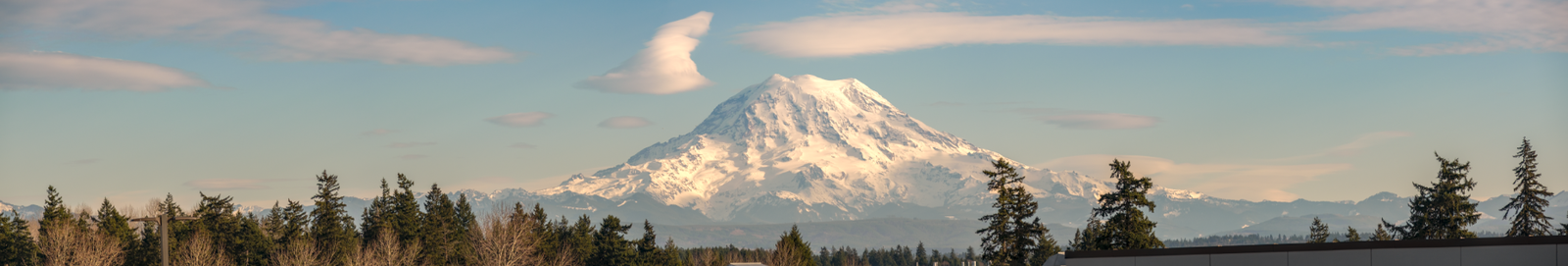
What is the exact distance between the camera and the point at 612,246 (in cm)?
11206

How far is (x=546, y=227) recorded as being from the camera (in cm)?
12231

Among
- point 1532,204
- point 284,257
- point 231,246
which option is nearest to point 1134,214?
point 1532,204

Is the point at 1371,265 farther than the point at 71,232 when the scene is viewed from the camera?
No

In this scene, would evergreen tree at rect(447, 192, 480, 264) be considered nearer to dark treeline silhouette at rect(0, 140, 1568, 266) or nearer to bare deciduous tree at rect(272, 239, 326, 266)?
dark treeline silhouette at rect(0, 140, 1568, 266)

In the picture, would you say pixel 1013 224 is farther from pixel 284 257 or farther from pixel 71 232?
pixel 71 232

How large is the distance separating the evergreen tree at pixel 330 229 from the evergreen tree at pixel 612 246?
2082 cm

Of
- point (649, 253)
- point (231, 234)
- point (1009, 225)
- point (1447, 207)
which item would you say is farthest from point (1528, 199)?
point (231, 234)

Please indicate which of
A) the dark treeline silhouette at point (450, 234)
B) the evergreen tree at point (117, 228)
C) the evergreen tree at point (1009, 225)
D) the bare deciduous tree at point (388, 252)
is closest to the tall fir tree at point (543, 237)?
the dark treeline silhouette at point (450, 234)

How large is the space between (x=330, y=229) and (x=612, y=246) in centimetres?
2350

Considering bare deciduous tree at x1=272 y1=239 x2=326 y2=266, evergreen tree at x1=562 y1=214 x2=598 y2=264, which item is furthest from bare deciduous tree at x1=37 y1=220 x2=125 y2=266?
evergreen tree at x1=562 y1=214 x2=598 y2=264

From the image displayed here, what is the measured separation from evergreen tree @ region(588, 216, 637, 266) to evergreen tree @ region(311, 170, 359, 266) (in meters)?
20.8

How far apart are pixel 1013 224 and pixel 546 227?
58.8 meters

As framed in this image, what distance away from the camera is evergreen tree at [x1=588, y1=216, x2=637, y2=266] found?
111 m

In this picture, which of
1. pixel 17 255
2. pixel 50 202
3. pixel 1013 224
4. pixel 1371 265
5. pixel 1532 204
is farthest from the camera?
pixel 50 202
